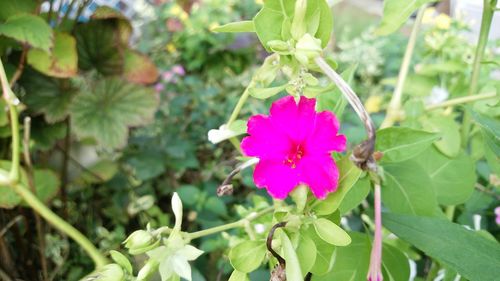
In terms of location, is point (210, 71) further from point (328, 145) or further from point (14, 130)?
point (328, 145)

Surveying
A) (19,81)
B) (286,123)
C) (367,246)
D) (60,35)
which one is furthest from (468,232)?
(19,81)

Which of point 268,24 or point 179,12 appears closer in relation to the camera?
point 268,24

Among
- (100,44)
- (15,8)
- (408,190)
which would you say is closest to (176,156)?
(100,44)

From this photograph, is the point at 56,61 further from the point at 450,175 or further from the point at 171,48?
the point at 171,48

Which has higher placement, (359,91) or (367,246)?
(367,246)

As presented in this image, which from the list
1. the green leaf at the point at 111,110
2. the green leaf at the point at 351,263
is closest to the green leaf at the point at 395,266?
the green leaf at the point at 351,263
